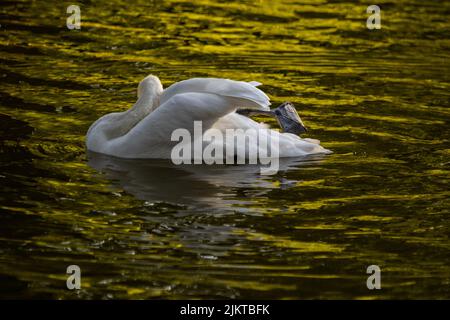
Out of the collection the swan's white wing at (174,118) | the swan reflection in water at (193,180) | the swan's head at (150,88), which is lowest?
A: the swan reflection in water at (193,180)

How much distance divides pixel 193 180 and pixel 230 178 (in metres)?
0.30

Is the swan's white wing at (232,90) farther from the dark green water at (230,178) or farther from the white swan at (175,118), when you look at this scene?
the dark green water at (230,178)

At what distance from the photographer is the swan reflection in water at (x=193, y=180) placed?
7793 millimetres

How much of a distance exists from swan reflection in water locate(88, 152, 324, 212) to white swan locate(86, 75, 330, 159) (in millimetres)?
102

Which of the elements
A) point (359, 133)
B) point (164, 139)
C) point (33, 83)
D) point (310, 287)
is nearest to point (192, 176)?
point (164, 139)

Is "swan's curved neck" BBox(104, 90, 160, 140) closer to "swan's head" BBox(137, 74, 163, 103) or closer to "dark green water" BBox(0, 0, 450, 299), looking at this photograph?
"swan's head" BBox(137, 74, 163, 103)

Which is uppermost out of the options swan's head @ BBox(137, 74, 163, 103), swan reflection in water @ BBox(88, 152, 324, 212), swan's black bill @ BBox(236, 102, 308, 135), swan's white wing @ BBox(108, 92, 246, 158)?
swan's head @ BBox(137, 74, 163, 103)

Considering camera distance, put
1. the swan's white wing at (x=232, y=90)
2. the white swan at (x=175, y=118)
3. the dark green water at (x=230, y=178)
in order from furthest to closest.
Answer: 1. the white swan at (x=175, y=118)
2. the swan's white wing at (x=232, y=90)
3. the dark green water at (x=230, y=178)

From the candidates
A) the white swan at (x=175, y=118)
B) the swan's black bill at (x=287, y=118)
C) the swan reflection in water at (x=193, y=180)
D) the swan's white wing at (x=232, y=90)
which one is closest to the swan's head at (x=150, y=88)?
the white swan at (x=175, y=118)

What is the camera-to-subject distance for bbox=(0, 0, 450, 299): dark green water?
633cm

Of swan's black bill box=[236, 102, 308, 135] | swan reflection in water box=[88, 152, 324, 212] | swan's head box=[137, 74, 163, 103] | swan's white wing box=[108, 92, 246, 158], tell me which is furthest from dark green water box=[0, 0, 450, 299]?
swan's head box=[137, 74, 163, 103]

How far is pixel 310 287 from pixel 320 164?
8.59 ft

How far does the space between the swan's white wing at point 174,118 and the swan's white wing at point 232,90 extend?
2.4 inches

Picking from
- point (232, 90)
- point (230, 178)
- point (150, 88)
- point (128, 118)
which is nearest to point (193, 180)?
point (230, 178)
